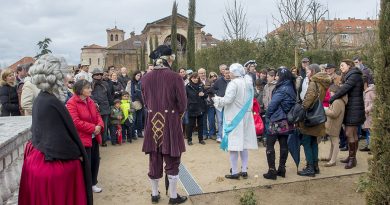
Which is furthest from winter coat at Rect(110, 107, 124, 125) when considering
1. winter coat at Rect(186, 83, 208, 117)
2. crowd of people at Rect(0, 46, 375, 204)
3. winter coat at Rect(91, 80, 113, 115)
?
winter coat at Rect(186, 83, 208, 117)

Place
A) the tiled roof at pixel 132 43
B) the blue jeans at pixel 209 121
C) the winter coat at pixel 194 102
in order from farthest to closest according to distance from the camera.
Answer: the tiled roof at pixel 132 43 < the blue jeans at pixel 209 121 < the winter coat at pixel 194 102

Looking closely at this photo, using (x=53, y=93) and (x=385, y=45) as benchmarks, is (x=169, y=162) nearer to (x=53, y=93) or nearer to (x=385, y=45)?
(x=53, y=93)

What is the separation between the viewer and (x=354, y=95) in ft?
22.1

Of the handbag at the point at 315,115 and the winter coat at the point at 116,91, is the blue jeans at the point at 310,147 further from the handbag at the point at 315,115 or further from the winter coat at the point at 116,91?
the winter coat at the point at 116,91

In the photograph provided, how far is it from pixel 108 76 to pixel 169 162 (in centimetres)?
548

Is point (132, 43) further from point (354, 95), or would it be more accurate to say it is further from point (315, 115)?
point (315, 115)

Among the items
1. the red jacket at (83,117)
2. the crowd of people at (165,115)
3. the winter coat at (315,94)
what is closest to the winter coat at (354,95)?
the crowd of people at (165,115)

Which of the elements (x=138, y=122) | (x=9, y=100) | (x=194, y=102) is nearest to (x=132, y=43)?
(x=138, y=122)

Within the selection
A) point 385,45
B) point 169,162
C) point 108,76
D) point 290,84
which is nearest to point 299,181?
point 290,84

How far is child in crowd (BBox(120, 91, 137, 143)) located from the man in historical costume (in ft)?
14.3

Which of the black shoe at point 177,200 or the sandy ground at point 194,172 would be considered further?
the sandy ground at point 194,172

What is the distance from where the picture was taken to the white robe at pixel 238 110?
6.22m

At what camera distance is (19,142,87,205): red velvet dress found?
3.28 meters

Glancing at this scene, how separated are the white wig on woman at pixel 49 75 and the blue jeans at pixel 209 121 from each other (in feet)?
21.7
